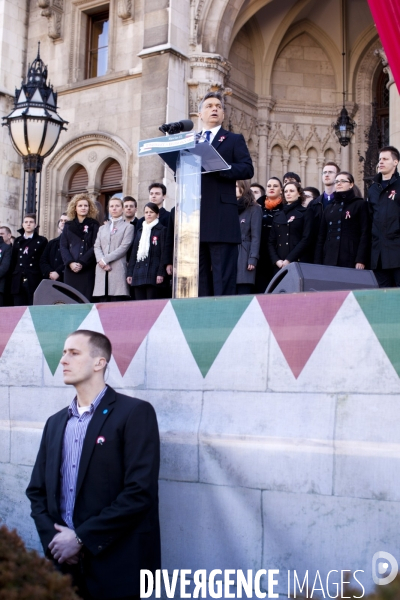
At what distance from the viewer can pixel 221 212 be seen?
5.70m

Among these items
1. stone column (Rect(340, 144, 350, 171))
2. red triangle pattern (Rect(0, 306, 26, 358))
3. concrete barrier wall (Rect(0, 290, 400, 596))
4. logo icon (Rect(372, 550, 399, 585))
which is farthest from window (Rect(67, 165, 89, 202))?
logo icon (Rect(372, 550, 399, 585))

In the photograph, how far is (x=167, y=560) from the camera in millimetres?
3803

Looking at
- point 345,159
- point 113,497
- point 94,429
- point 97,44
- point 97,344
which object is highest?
point 97,44

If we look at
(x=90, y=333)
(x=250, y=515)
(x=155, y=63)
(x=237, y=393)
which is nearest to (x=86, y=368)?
(x=90, y=333)

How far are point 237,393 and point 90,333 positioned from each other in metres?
0.78

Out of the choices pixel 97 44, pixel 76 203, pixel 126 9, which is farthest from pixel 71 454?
pixel 97 44

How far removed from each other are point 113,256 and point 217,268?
276 centimetres

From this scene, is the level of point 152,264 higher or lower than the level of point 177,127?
lower

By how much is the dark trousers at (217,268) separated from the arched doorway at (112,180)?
32.9 feet

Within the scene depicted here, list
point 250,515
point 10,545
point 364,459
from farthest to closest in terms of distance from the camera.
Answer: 1. point 250,515
2. point 364,459
3. point 10,545

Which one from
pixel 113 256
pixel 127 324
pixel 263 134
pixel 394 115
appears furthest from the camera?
pixel 263 134

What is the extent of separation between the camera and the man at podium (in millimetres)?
5676

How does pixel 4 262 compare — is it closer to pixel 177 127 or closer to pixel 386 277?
pixel 386 277

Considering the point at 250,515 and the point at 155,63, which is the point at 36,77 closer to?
the point at 155,63
